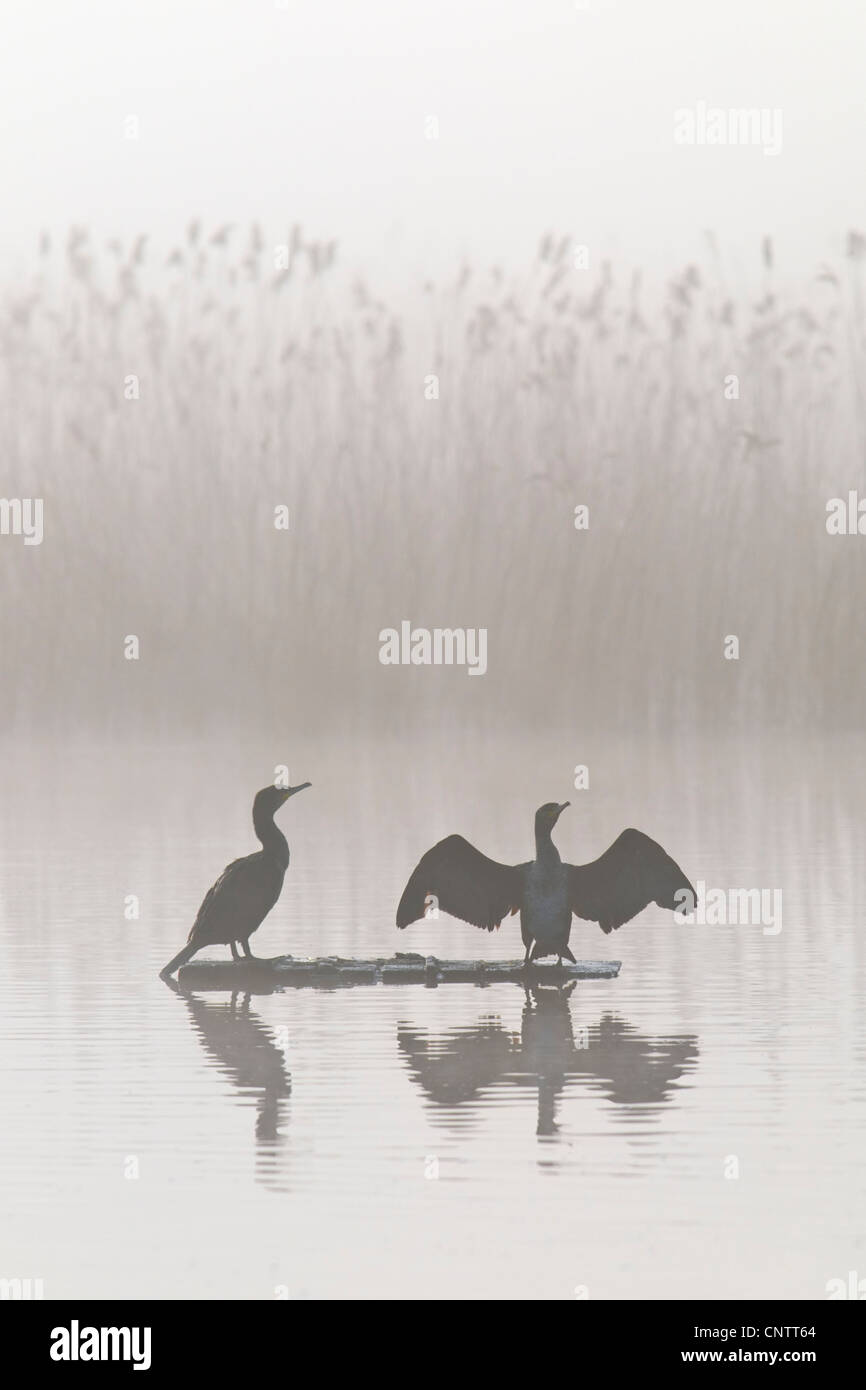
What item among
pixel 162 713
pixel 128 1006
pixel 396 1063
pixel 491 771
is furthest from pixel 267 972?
pixel 162 713

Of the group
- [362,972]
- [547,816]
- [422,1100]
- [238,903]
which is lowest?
[422,1100]

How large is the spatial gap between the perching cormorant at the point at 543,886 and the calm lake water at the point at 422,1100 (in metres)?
0.31

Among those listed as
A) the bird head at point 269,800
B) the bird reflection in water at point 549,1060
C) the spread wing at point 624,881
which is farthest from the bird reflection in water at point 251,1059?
the spread wing at point 624,881

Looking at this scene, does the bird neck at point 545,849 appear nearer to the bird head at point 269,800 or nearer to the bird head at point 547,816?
the bird head at point 547,816

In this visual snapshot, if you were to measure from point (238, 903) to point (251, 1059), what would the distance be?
4.76ft

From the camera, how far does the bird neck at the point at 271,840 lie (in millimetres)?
8977

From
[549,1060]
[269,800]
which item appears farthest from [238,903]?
[549,1060]

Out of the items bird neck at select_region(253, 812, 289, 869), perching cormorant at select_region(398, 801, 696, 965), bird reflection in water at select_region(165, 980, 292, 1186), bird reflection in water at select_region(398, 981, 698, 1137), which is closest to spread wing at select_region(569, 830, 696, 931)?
perching cormorant at select_region(398, 801, 696, 965)

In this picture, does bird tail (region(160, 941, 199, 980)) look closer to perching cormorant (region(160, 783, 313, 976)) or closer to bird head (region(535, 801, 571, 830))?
perching cormorant (region(160, 783, 313, 976))

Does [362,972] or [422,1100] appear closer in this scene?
[422,1100]

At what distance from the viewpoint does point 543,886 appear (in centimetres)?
891

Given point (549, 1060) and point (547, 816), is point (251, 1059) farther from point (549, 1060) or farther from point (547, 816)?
point (547, 816)

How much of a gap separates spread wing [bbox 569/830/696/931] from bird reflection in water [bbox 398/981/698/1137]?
0.84 m

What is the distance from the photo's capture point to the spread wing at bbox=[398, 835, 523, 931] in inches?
353
